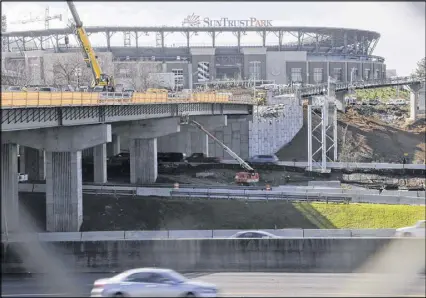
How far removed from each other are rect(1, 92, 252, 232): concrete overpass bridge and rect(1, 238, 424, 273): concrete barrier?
1.62 m

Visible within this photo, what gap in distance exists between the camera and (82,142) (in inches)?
719

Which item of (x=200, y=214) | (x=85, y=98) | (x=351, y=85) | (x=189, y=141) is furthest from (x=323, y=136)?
(x=351, y=85)

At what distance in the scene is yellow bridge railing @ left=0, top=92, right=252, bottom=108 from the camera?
12495 mm

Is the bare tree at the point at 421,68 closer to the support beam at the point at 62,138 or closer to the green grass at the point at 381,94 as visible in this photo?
the green grass at the point at 381,94

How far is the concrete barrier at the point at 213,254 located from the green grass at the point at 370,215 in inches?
42.7

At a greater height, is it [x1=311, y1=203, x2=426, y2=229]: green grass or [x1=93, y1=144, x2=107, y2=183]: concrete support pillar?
[x1=93, y1=144, x2=107, y2=183]: concrete support pillar

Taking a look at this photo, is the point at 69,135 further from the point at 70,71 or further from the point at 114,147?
the point at 70,71

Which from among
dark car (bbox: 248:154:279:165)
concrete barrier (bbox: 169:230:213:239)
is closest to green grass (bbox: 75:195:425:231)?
concrete barrier (bbox: 169:230:213:239)

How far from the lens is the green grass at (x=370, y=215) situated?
458 inches

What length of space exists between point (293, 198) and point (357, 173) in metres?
8.00

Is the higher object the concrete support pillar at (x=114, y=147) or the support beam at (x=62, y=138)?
the support beam at (x=62, y=138)

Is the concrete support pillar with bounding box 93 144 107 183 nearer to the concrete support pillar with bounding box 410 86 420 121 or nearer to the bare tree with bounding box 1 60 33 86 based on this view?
the bare tree with bounding box 1 60 33 86

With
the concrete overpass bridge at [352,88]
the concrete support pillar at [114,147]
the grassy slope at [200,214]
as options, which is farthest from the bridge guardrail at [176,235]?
the concrete overpass bridge at [352,88]

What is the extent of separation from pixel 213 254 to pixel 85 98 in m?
6.00
